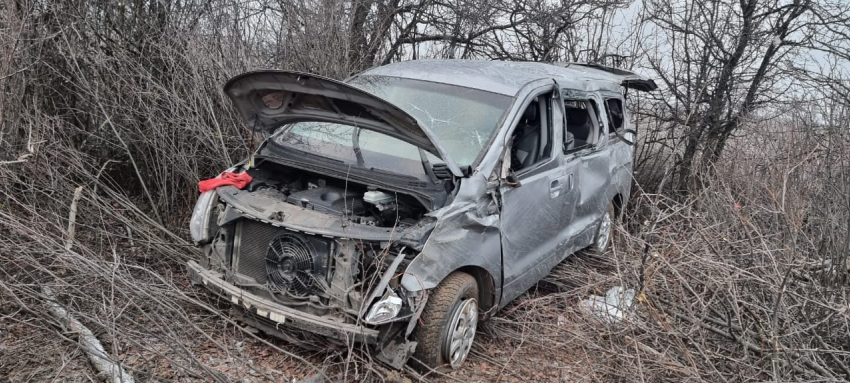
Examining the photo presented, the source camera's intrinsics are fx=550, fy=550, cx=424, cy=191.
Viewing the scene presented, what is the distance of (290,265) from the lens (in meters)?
3.27

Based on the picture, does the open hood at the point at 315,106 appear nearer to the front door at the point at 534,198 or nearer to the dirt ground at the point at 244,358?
the front door at the point at 534,198

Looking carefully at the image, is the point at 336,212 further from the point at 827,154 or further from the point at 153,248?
the point at 827,154

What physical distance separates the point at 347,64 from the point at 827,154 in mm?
5221

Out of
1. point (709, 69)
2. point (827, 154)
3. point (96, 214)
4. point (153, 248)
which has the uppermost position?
point (709, 69)

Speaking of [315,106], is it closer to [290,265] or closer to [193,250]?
[290,265]

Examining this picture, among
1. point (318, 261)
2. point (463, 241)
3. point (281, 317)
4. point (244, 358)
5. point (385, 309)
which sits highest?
point (463, 241)

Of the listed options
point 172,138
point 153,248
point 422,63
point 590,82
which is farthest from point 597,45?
point 153,248

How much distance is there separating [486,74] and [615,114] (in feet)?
6.94

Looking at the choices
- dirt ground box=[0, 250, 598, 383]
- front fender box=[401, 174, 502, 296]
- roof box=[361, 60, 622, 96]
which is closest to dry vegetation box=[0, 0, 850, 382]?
dirt ground box=[0, 250, 598, 383]

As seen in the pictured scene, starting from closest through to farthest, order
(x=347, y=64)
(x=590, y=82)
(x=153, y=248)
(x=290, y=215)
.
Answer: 1. (x=290, y=215)
2. (x=153, y=248)
3. (x=590, y=82)
4. (x=347, y=64)

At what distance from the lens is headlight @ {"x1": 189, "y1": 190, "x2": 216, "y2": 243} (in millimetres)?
3610

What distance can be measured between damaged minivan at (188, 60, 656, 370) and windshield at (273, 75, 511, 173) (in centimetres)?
1

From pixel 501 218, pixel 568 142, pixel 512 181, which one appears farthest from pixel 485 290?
pixel 568 142

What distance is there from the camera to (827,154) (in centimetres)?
424
